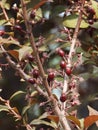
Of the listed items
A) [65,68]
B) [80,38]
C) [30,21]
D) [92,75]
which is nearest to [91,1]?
[80,38]

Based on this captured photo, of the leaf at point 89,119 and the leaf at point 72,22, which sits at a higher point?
the leaf at point 72,22

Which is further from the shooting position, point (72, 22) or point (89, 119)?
point (72, 22)

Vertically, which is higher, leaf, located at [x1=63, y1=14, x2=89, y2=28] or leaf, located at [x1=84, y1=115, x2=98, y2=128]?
leaf, located at [x1=63, y1=14, x2=89, y2=28]

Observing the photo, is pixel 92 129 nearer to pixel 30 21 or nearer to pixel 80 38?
pixel 80 38

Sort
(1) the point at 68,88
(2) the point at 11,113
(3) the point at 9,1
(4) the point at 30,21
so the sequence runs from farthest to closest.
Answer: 1. (3) the point at 9,1
2. (2) the point at 11,113
3. (1) the point at 68,88
4. (4) the point at 30,21

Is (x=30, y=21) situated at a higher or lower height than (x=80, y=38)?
higher

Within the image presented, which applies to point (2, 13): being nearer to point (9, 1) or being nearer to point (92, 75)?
point (9, 1)

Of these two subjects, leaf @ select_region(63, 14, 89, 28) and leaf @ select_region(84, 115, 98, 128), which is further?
leaf @ select_region(63, 14, 89, 28)

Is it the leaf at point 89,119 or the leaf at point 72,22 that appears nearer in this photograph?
the leaf at point 89,119

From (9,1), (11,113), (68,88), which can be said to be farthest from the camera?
(9,1)

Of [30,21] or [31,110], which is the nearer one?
[30,21]

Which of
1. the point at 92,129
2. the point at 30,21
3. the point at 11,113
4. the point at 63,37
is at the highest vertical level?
the point at 30,21
